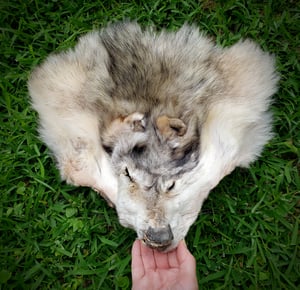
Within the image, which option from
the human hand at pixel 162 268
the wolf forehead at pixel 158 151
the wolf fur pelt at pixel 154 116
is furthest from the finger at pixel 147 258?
the wolf forehead at pixel 158 151

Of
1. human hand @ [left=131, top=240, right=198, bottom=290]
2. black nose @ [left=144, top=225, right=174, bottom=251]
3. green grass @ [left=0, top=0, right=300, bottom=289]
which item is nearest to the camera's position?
black nose @ [left=144, top=225, right=174, bottom=251]

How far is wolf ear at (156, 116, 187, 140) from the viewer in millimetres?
2350

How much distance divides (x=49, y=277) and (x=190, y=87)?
1.40 m

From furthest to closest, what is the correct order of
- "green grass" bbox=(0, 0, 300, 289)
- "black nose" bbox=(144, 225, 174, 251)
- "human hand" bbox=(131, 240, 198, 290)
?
"green grass" bbox=(0, 0, 300, 289) < "human hand" bbox=(131, 240, 198, 290) < "black nose" bbox=(144, 225, 174, 251)

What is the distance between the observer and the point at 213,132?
8.05 feet

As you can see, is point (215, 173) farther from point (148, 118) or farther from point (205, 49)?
point (205, 49)

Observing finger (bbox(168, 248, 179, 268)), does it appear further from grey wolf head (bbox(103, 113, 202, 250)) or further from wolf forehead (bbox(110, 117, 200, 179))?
wolf forehead (bbox(110, 117, 200, 179))

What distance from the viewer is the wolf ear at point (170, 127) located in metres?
2.35

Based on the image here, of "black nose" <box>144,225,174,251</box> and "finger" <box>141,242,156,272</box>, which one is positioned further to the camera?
"finger" <box>141,242,156,272</box>

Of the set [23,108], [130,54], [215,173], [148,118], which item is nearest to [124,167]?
[148,118]

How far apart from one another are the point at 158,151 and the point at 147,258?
2.19ft

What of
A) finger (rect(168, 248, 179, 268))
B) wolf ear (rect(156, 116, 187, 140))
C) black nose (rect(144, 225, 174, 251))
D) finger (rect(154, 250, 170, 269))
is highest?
wolf ear (rect(156, 116, 187, 140))

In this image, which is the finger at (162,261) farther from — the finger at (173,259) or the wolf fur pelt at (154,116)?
the wolf fur pelt at (154,116)

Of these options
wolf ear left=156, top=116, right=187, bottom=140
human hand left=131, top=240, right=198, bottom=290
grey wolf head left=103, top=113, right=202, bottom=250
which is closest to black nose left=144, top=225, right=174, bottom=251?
grey wolf head left=103, top=113, right=202, bottom=250
